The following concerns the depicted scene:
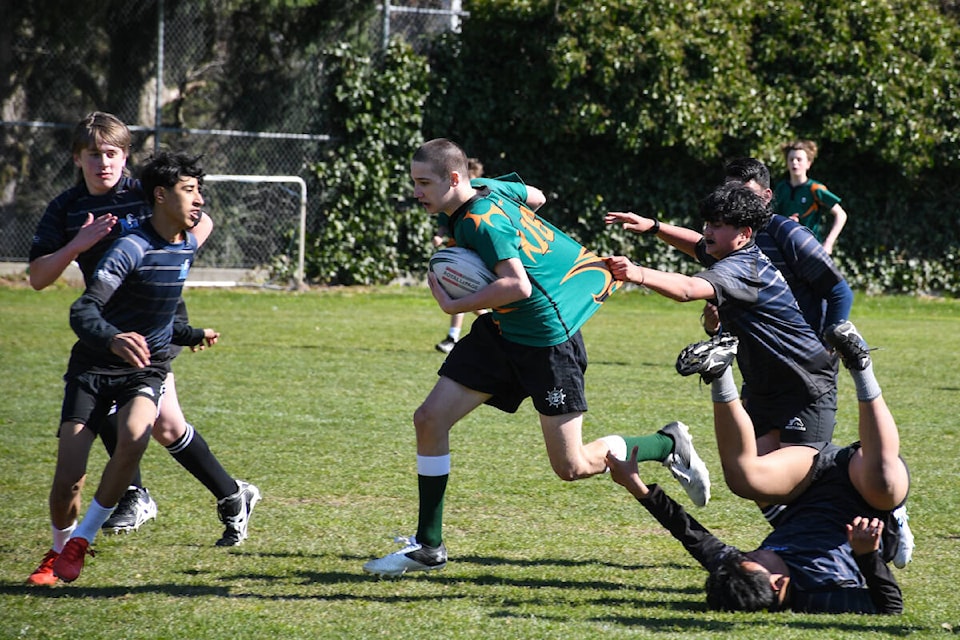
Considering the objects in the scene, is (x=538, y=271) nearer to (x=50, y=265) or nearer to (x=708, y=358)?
(x=708, y=358)

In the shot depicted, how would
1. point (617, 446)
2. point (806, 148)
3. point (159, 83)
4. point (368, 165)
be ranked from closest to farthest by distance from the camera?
Answer: point (617, 446) < point (806, 148) < point (159, 83) < point (368, 165)

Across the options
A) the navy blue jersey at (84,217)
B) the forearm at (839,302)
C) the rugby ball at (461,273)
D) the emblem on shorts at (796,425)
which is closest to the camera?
the rugby ball at (461,273)

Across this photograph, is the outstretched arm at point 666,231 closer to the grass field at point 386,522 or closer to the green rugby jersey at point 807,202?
the grass field at point 386,522

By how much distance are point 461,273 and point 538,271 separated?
14.4 inches

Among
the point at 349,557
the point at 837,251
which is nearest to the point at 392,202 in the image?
the point at 837,251

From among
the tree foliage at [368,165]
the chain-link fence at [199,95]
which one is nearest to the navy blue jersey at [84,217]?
the chain-link fence at [199,95]

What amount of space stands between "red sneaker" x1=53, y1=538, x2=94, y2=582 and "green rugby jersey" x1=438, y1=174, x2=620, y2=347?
76.4 inches

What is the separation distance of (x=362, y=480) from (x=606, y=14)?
1291 cm

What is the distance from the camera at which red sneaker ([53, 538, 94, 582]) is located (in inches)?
174

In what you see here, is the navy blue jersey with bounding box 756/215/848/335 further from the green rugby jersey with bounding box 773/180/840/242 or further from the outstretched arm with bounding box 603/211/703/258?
the green rugby jersey with bounding box 773/180/840/242

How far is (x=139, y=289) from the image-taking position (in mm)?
4730

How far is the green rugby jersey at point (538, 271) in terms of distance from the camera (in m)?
4.69

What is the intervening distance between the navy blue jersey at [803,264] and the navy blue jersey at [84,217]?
2898mm

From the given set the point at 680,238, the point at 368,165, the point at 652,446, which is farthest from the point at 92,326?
the point at 368,165
